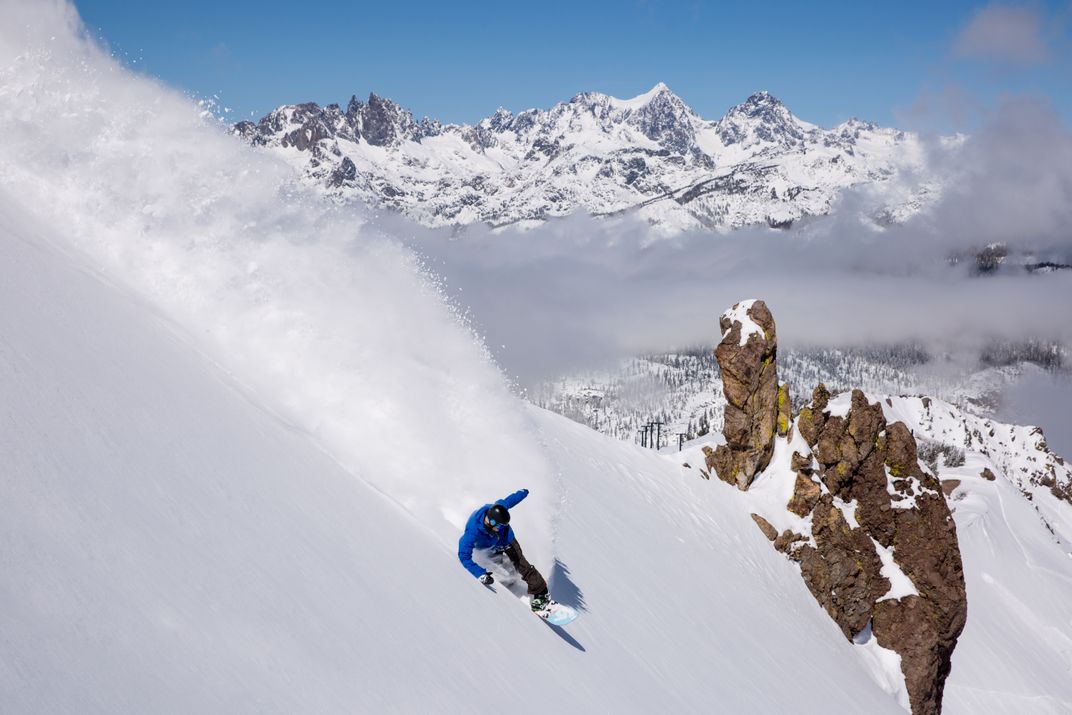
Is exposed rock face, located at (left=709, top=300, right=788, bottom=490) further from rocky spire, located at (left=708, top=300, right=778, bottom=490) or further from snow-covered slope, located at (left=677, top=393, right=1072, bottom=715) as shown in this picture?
snow-covered slope, located at (left=677, top=393, right=1072, bottom=715)

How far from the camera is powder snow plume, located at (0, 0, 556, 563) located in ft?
35.6

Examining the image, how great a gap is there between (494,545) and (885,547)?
28283mm

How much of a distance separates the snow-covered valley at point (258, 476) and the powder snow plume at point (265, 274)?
4cm

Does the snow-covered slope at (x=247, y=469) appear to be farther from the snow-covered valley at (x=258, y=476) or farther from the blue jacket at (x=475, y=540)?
the blue jacket at (x=475, y=540)

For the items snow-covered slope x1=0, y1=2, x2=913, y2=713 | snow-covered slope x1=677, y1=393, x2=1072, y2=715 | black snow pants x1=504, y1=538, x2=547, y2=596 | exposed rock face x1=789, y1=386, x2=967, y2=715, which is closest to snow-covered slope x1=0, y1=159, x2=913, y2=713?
snow-covered slope x1=0, y1=2, x2=913, y2=713

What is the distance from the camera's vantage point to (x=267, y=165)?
43.5ft

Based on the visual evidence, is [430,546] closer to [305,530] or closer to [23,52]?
[305,530]

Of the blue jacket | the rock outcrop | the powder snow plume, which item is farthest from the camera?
the rock outcrop

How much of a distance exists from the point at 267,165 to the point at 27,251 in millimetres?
5212

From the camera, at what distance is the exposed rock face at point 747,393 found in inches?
1345

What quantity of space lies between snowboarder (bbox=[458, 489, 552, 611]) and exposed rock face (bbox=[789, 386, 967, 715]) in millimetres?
23894

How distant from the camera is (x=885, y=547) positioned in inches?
1264

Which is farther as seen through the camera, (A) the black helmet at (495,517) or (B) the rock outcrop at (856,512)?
(B) the rock outcrop at (856,512)

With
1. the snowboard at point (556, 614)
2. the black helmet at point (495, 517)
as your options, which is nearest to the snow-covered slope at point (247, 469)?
the snowboard at point (556, 614)
